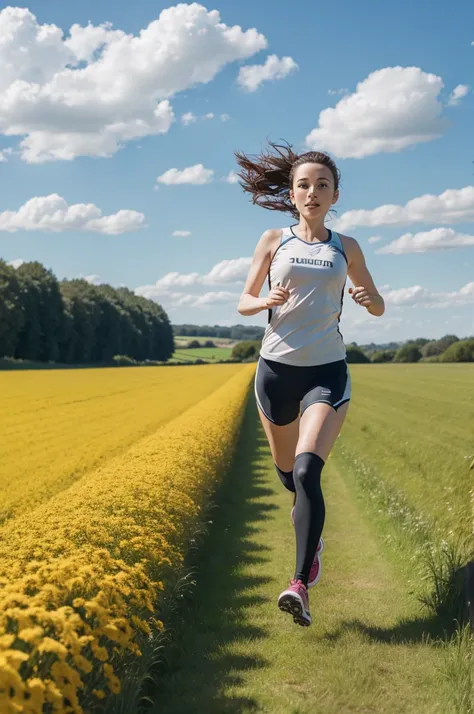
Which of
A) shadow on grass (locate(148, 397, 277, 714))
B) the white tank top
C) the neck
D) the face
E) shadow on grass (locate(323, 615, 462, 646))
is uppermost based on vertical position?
the face

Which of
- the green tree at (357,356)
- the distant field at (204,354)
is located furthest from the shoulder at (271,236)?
the distant field at (204,354)

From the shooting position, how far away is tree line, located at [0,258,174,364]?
76500 millimetres

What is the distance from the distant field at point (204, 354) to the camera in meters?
130

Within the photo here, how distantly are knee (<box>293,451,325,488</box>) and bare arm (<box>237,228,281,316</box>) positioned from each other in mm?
1081

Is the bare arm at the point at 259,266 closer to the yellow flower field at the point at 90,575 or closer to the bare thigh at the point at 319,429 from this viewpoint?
the bare thigh at the point at 319,429

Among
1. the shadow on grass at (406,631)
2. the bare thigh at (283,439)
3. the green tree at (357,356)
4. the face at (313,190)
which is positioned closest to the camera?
the shadow on grass at (406,631)

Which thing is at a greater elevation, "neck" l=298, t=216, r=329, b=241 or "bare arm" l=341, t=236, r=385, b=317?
"neck" l=298, t=216, r=329, b=241

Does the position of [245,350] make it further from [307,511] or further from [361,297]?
[307,511]

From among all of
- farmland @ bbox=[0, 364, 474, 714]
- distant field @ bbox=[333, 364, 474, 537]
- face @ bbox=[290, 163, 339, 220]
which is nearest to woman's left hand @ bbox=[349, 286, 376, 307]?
face @ bbox=[290, 163, 339, 220]

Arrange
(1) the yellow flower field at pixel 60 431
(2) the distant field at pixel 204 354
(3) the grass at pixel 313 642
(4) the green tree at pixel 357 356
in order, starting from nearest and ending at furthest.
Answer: (3) the grass at pixel 313 642
(1) the yellow flower field at pixel 60 431
(4) the green tree at pixel 357 356
(2) the distant field at pixel 204 354

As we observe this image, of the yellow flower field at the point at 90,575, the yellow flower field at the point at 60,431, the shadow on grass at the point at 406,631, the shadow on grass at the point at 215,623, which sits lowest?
the yellow flower field at the point at 60,431

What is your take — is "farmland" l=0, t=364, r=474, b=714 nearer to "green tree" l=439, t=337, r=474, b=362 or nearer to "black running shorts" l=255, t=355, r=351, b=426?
"black running shorts" l=255, t=355, r=351, b=426

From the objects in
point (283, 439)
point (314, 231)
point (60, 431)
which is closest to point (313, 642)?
point (283, 439)

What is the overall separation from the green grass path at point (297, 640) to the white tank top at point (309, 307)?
1855mm
